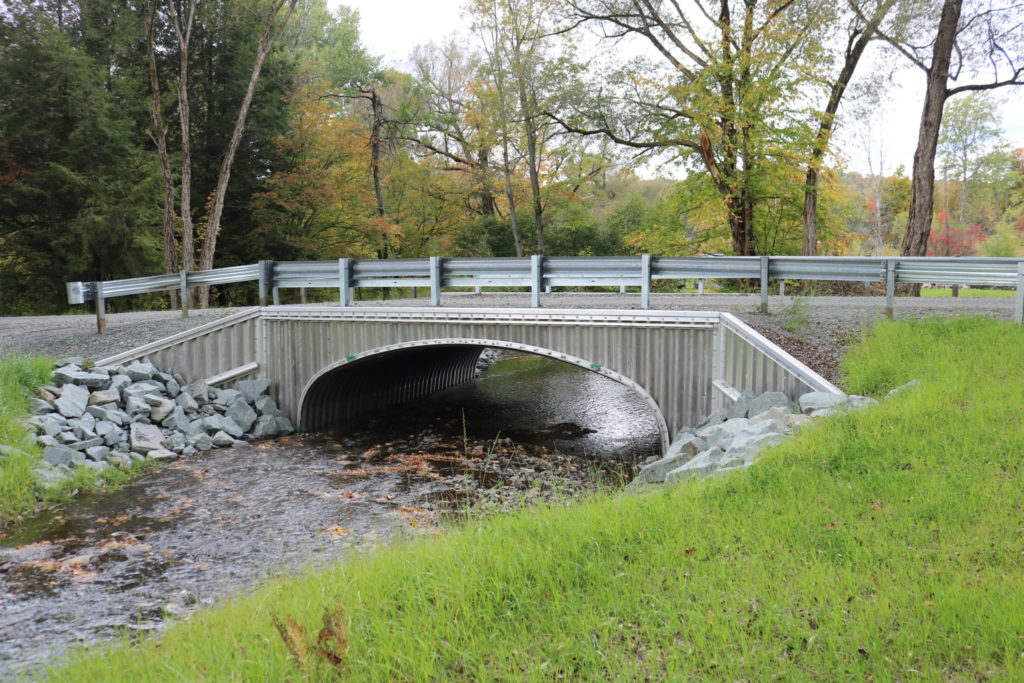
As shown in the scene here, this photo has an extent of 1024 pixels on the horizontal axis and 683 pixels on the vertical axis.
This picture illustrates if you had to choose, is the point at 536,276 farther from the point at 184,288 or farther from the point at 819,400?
the point at 184,288

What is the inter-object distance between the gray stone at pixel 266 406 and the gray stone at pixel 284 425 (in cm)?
13

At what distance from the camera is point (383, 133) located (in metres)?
29.8

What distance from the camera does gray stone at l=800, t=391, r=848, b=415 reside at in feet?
23.2

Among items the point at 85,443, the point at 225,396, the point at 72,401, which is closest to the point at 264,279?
the point at 225,396

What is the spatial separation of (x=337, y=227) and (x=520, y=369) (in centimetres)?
896

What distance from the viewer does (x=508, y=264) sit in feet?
38.3

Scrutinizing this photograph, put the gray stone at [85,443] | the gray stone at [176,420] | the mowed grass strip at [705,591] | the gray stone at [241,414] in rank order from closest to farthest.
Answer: the mowed grass strip at [705,591], the gray stone at [85,443], the gray stone at [176,420], the gray stone at [241,414]

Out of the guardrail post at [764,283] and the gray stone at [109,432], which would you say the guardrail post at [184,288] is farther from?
the guardrail post at [764,283]

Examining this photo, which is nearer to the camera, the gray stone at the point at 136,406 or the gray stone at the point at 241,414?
the gray stone at the point at 136,406

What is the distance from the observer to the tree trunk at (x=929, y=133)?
1486 centimetres

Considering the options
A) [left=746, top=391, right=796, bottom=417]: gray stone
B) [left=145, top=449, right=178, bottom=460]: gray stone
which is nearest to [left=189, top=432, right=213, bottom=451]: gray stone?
[left=145, top=449, right=178, bottom=460]: gray stone

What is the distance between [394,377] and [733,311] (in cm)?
866

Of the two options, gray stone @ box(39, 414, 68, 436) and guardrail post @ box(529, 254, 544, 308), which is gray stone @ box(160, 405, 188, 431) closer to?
gray stone @ box(39, 414, 68, 436)

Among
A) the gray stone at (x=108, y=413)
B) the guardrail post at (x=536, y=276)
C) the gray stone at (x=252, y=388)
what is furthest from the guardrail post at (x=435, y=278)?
the gray stone at (x=108, y=413)
